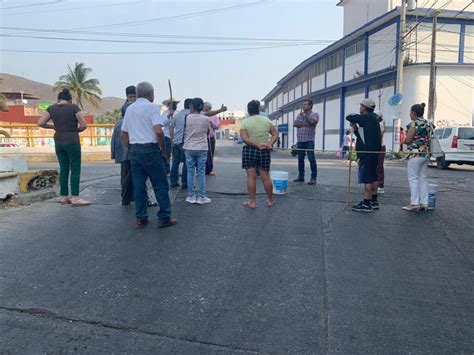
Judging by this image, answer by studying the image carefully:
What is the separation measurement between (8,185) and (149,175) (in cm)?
277

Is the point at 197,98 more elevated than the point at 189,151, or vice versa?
the point at 197,98

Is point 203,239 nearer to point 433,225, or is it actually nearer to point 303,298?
point 303,298

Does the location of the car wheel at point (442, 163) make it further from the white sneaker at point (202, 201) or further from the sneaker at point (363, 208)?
the white sneaker at point (202, 201)

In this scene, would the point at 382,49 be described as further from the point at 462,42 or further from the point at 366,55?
the point at 462,42

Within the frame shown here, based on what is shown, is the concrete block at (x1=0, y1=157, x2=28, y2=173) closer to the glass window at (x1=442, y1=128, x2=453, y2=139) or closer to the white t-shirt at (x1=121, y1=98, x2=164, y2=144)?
the white t-shirt at (x1=121, y1=98, x2=164, y2=144)

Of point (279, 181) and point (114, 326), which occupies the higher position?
point (279, 181)

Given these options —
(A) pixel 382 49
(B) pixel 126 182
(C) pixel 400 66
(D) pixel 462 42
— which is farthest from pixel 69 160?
Answer: (D) pixel 462 42

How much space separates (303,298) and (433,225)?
3.09m

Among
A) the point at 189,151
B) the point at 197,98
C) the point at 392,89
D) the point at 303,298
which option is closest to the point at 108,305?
the point at 303,298

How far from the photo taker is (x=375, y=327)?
279cm

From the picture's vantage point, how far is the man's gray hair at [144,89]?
5082 mm

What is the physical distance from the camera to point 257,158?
→ 6121 millimetres

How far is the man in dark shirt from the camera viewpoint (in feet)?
19.9

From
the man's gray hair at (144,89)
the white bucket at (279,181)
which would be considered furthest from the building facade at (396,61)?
the man's gray hair at (144,89)
